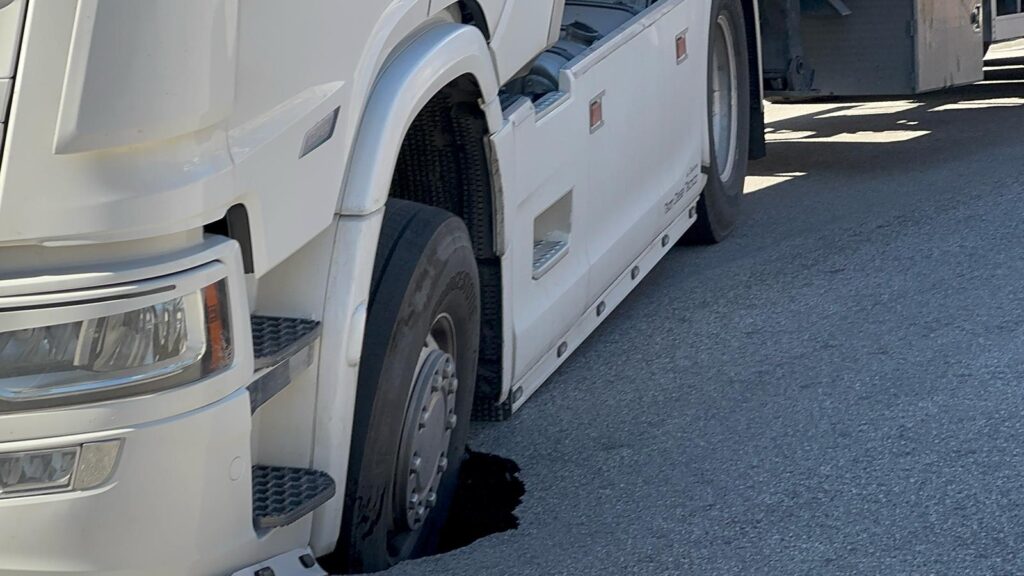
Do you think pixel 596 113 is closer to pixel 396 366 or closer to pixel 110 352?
pixel 396 366

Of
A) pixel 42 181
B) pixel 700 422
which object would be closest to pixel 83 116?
pixel 42 181

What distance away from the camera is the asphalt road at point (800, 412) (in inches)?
150

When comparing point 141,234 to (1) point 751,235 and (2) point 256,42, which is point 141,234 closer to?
(2) point 256,42

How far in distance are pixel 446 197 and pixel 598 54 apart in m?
1.15

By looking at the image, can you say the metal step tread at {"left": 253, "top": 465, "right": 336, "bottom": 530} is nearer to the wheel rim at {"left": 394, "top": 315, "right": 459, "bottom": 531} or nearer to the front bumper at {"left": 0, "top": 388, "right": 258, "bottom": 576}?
the front bumper at {"left": 0, "top": 388, "right": 258, "bottom": 576}

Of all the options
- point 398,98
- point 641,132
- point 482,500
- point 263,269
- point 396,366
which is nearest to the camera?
point 263,269

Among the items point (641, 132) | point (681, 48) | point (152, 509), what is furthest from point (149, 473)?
point (681, 48)

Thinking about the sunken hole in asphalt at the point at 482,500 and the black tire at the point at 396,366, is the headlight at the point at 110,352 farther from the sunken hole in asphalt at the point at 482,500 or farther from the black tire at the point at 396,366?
the sunken hole in asphalt at the point at 482,500

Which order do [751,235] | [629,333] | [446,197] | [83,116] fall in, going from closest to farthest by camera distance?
1. [83,116]
2. [446,197]
3. [629,333]
4. [751,235]

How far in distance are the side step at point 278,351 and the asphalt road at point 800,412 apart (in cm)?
78

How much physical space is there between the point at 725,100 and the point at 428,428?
395 cm

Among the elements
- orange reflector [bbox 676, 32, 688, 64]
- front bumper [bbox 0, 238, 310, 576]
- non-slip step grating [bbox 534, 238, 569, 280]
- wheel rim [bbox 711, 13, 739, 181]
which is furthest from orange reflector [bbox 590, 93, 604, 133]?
front bumper [bbox 0, 238, 310, 576]

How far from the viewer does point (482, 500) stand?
431 cm

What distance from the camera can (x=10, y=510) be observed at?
254 centimetres
